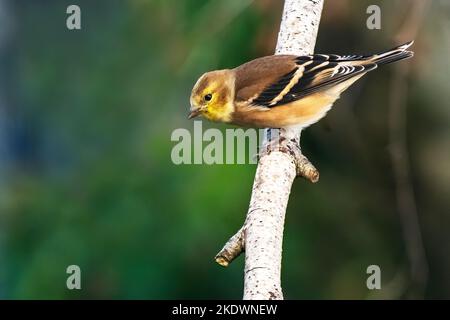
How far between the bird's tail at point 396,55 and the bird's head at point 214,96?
64 cm

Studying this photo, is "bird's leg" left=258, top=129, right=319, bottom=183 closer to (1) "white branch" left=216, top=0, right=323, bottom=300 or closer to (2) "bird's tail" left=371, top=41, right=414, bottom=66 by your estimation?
(1) "white branch" left=216, top=0, right=323, bottom=300

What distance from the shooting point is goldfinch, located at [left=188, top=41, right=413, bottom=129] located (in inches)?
147

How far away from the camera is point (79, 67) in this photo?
4.61m

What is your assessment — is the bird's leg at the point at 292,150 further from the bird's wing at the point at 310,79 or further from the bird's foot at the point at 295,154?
the bird's wing at the point at 310,79

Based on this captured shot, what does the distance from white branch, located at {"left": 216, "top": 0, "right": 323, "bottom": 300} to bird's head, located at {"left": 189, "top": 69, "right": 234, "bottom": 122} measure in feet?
0.71

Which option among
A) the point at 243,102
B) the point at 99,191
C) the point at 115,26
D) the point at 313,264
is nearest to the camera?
the point at 243,102

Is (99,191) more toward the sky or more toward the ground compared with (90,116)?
more toward the ground

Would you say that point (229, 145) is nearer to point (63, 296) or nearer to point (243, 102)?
point (243, 102)

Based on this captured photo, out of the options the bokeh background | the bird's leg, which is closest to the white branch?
the bird's leg

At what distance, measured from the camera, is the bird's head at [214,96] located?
371 centimetres

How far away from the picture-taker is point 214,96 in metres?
3.73

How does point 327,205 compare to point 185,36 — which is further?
point 327,205
